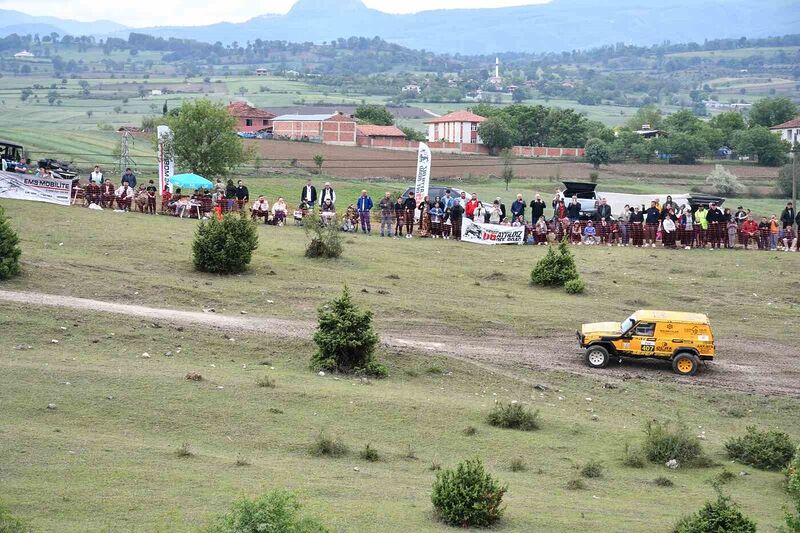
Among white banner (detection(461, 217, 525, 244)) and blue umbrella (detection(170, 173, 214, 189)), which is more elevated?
blue umbrella (detection(170, 173, 214, 189))

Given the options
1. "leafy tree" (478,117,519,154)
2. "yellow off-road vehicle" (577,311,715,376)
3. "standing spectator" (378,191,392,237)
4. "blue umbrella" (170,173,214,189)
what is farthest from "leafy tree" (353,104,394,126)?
"yellow off-road vehicle" (577,311,715,376)

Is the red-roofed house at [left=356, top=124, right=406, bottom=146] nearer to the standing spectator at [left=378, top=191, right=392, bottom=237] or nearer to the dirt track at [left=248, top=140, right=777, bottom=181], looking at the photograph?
the dirt track at [left=248, top=140, right=777, bottom=181]

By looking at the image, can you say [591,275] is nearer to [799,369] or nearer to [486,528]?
[799,369]

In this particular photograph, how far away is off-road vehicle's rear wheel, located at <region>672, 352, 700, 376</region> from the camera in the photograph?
24.3m

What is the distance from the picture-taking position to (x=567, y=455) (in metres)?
18.3

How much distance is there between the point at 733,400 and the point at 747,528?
10000 millimetres

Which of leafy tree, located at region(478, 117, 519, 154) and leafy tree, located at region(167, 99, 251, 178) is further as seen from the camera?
leafy tree, located at region(478, 117, 519, 154)

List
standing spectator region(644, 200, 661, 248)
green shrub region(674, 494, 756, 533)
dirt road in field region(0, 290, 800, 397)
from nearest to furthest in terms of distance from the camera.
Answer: green shrub region(674, 494, 756, 533), dirt road in field region(0, 290, 800, 397), standing spectator region(644, 200, 661, 248)

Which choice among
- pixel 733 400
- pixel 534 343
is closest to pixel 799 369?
pixel 733 400

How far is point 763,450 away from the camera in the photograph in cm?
1852

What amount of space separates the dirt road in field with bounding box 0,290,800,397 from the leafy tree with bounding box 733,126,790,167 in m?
86.1

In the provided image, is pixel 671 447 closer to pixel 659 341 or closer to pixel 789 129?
pixel 659 341

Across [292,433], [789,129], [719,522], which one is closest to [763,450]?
[719,522]

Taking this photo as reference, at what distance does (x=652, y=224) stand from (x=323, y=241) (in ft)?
45.3
